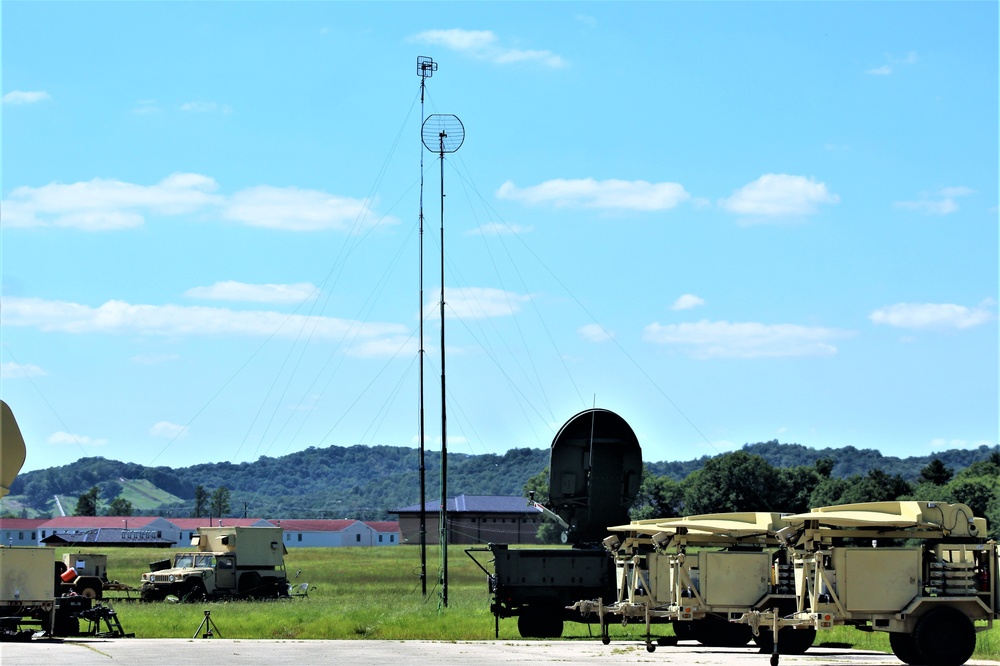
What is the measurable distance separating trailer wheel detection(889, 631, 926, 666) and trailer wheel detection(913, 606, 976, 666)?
0.16 meters

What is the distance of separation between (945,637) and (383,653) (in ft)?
32.5

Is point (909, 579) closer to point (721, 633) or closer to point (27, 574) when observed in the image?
point (721, 633)

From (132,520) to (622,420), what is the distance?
15211 centimetres

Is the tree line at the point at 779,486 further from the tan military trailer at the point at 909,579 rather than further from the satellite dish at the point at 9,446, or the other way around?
the tan military trailer at the point at 909,579

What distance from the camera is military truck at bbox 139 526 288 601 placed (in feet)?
150

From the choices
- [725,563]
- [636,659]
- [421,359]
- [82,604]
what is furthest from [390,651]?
[421,359]

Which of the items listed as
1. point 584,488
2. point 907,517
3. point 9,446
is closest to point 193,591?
point 584,488

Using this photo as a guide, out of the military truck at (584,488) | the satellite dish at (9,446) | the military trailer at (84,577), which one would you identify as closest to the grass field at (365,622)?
the military truck at (584,488)

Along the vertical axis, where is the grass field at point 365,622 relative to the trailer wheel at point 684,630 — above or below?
below

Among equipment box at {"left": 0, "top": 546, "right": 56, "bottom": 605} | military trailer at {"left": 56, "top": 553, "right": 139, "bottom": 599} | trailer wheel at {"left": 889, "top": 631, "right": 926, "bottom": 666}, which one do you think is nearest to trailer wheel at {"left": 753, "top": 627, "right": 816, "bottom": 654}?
trailer wheel at {"left": 889, "top": 631, "right": 926, "bottom": 666}

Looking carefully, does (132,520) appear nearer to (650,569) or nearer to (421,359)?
(421,359)

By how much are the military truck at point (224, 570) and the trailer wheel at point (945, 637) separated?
1211 inches

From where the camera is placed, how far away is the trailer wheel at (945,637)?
20469mm

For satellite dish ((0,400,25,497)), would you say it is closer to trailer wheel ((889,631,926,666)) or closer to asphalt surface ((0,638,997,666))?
asphalt surface ((0,638,997,666))
